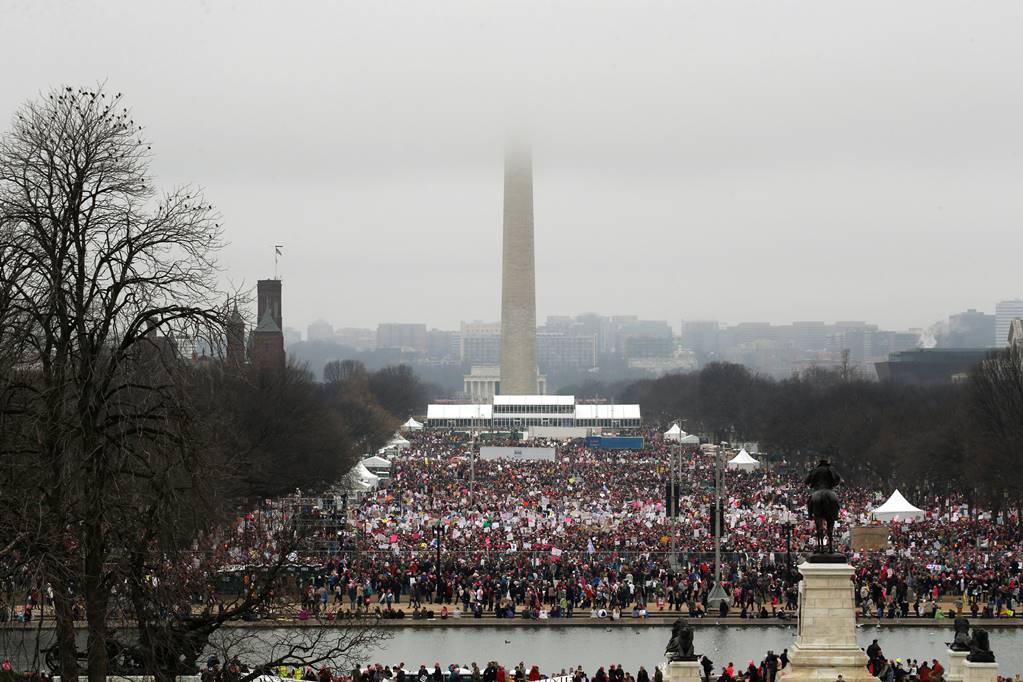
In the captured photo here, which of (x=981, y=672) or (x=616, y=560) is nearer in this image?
(x=981, y=672)

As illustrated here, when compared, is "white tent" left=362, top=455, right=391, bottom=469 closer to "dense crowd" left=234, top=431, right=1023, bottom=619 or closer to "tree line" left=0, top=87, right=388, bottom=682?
"dense crowd" left=234, top=431, right=1023, bottom=619

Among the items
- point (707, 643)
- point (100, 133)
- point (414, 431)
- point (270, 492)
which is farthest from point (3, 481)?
point (414, 431)

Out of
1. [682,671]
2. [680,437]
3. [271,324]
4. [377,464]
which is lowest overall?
[682,671]

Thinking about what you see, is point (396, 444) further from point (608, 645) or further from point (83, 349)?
point (83, 349)

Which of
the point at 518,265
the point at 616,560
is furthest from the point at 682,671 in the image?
the point at 518,265

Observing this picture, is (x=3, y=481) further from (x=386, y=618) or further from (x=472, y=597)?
(x=472, y=597)
